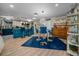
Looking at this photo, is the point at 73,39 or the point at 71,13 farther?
the point at 73,39

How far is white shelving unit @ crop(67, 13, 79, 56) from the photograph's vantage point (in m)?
3.09

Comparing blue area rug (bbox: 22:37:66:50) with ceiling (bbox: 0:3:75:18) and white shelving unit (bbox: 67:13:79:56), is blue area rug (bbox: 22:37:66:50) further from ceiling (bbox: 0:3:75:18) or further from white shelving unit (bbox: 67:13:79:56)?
ceiling (bbox: 0:3:75:18)

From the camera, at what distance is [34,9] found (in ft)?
9.98

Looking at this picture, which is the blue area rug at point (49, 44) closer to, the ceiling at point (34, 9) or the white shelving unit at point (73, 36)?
the white shelving unit at point (73, 36)

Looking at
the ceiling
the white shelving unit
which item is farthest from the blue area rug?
the ceiling

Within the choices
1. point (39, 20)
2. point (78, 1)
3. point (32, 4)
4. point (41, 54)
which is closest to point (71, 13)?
point (78, 1)

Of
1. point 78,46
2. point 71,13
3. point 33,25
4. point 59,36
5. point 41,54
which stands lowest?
point 41,54

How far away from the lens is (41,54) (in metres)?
3.11

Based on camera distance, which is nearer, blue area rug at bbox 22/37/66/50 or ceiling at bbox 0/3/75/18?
ceiling at bbox 0/3/75/18

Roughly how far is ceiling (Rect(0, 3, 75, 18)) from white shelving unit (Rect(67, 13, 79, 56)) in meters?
0.29

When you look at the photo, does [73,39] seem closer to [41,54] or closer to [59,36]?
[59,36]

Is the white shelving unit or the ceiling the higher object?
the ceiling

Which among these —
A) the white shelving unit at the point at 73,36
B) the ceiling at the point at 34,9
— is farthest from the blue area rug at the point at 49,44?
the ceiling at the point at 34,9

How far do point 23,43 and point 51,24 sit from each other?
2.96 ft
